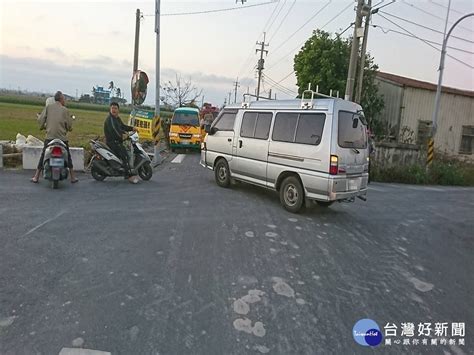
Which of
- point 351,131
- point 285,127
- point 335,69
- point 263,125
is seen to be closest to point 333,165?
point 351,131

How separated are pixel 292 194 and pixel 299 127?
127 cm

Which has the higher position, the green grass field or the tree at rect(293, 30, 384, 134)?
the tree at rect(293, 30, 384, 134)

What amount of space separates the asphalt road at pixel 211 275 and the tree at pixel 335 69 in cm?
1270

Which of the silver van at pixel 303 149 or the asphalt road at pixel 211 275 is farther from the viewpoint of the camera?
the silver van at pixel 303 149

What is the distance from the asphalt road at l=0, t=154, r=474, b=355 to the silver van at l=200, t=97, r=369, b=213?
555 millimetres

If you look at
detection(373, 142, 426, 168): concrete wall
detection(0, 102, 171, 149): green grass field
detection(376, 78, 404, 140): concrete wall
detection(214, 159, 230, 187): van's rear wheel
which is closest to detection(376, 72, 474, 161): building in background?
detection(376, 78, 404, 140): concrete wall

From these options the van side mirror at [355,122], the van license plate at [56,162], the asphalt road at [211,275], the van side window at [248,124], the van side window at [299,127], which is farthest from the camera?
the van side window at [248,124]

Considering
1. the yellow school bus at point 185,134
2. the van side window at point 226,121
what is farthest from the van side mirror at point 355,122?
the yellow school bus at point 185,134

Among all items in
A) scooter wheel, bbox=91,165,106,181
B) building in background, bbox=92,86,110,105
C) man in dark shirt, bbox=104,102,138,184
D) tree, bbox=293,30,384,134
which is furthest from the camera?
building in background, bbox=92,86,110,105

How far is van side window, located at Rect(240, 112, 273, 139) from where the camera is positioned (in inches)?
279

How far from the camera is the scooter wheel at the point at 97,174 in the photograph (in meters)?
7.99

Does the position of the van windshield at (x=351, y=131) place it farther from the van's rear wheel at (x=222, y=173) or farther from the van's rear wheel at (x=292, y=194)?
the van's rear wheel at (x=222, y=173)

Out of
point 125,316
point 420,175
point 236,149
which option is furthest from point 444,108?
point 125,316

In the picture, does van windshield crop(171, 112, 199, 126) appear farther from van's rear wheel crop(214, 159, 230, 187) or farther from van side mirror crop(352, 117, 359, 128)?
van side mirror crop(352, 117, 359, 128)
